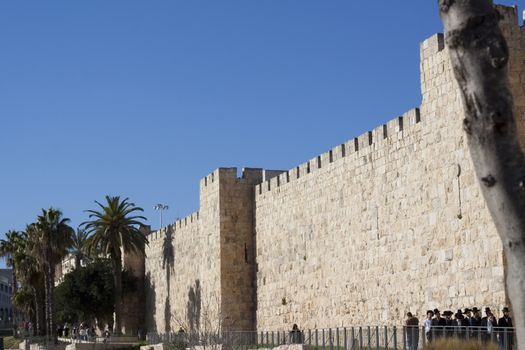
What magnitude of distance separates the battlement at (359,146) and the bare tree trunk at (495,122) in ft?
39.5

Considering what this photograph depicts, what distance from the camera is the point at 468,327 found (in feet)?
34.0

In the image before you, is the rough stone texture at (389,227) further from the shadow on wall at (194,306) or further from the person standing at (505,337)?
the shadow on wall at (194,306)

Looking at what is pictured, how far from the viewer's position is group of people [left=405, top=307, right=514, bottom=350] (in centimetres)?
1004

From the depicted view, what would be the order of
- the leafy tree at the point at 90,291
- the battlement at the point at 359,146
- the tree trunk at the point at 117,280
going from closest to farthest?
the battlement at the point at 359,146 → the tree trunk at the point at 117,280 → the leafy tree at the point at 90,291

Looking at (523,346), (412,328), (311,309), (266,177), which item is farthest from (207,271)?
(523,346)

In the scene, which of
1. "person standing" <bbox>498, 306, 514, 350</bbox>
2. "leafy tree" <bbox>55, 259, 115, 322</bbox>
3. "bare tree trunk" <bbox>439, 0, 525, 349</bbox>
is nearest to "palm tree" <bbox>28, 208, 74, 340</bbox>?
"leafy tree" <bbox>55, 259, 115, 322</bbox>

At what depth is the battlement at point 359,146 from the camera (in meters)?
15.7

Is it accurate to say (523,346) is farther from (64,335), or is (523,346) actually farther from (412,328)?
(64,335)

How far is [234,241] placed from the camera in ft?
76.4

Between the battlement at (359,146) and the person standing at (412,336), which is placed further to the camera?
the battlement at (359,146)

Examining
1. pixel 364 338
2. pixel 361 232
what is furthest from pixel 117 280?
pixel 364 338

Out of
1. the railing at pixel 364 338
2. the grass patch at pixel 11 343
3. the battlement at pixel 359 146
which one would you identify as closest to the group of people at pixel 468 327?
the railing at pixel 364 338

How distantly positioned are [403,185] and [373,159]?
136 cm

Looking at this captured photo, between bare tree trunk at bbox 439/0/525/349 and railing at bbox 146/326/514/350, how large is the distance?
21.3ft
